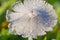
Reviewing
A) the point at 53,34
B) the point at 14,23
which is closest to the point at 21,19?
the point at 14,23

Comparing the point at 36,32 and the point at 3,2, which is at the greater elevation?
the point at 3,2

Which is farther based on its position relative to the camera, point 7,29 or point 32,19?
point 7,29

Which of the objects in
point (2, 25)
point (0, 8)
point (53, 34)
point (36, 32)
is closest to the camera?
point (36, 32)

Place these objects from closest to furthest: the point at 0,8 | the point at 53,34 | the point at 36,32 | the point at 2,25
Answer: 1. the point at 36,32
2. the point at 53,34
3. the point at 2,25
4. the point at 0,8

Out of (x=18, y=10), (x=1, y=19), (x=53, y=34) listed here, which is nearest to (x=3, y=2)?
(x=1, y=19)

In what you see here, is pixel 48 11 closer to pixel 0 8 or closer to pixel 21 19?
pixel 21 19

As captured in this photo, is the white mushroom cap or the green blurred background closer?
the white mushroom cap

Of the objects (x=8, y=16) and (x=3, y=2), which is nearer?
(x=8, y=16)

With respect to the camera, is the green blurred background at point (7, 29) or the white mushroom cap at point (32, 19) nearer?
the white mushroom cap at point (32, 19)
